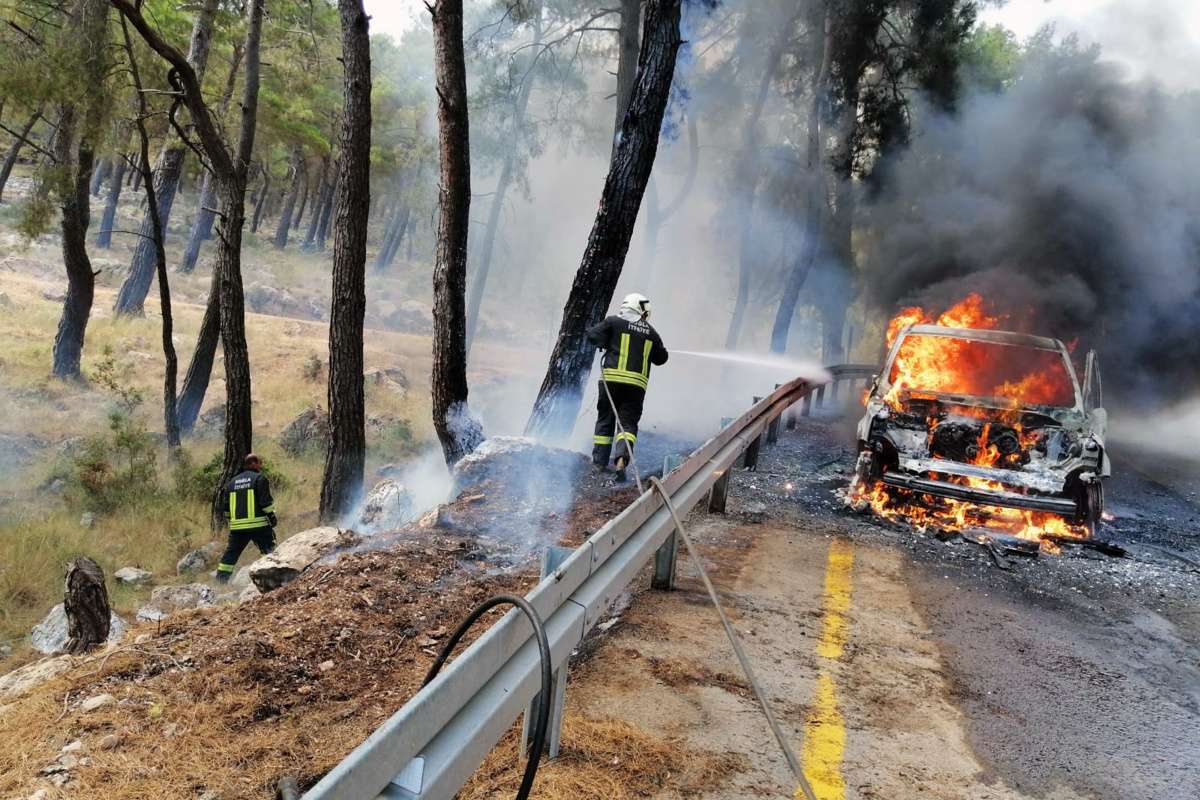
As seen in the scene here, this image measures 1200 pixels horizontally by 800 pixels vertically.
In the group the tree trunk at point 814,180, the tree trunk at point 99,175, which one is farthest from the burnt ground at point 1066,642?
the tree trunk at point 99,175

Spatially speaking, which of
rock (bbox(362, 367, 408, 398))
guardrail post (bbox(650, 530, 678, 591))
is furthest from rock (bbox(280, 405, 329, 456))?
guardrail post (bbox(650, 530, 678, 591))

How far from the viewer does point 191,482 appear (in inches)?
471

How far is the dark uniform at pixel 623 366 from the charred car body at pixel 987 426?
2189mm

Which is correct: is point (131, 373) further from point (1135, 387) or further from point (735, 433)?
point (1135, 387)

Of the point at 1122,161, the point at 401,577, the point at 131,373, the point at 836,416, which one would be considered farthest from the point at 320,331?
the point at 401,577

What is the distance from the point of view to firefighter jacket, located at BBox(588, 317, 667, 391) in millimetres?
8031

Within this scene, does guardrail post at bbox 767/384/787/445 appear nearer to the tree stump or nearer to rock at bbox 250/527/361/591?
rock at bbox 250/527/361/591

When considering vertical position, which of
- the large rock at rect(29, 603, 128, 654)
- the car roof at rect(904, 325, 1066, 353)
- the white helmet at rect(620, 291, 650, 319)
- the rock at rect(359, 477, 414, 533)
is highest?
the car roof at rect(904, 325, 1066, 353)

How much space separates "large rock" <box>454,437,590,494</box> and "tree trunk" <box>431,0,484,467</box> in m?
1.76

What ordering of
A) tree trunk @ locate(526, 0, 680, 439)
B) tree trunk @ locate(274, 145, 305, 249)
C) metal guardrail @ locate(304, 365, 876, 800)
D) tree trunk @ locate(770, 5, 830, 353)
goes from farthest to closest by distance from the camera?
tree trunk @ locate(274, 145, 305, 249), tree trunk @ locate(770, 5, 830, 353), tree trunk @ locate(526, 0, 680, 439), metal guardrail @ locate(304, 365, 876, 800)

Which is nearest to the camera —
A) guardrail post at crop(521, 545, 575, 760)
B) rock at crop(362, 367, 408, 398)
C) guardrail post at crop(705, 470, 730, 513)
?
Result: guardrail post at crop(521, 545, 575, 760)

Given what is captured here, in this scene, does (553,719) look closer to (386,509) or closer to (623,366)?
(623,366)

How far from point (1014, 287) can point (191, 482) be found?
14382mm

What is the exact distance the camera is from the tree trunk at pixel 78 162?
1213 cm
